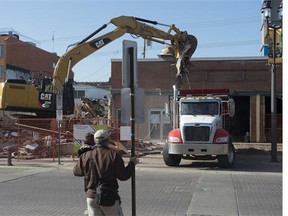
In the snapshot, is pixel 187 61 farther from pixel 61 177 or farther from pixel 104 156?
pixel 104 156

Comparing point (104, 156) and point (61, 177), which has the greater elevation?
point (104, 156)

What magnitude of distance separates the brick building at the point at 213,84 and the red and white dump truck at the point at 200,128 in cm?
1087

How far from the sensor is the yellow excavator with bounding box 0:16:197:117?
22.6 metres

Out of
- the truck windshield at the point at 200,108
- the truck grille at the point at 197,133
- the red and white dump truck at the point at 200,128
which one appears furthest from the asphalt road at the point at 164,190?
the truck windshield at the point at 200,108

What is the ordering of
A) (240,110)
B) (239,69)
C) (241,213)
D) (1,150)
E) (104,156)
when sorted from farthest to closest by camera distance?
(240,110)
(239,69)
(1,150)
(241,213)
(104,156)

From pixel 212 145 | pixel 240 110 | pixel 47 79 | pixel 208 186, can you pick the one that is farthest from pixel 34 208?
pixel 240 110

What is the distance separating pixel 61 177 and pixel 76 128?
5.69m

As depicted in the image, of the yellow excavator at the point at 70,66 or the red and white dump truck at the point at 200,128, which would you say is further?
the yellow excavator at the point at 70,66

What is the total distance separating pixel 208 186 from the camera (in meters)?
12.7

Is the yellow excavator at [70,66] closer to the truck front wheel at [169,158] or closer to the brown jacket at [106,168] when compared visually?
the truck front wheel at [169,158]

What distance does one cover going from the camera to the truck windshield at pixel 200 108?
18656 mm

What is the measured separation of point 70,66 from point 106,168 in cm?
1765

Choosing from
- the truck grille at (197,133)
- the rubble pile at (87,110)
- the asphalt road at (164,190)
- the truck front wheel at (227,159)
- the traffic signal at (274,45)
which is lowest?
the asphalt road at (164,190)

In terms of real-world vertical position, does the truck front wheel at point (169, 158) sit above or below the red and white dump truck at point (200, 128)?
below
